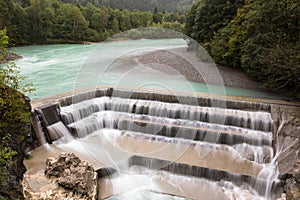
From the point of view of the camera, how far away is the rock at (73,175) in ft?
15.9

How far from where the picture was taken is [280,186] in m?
Answer: 5.50

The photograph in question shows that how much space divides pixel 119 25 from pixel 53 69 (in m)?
23.3

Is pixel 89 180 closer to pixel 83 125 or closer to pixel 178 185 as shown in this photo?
pixel 178 185

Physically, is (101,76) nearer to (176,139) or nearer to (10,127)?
(176,139)

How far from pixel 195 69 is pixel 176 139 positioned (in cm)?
699

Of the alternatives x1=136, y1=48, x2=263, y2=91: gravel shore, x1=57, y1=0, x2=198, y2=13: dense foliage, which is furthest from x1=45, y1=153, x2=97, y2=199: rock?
x1=57, y1=0, x2=198, y2=13: dense foliage

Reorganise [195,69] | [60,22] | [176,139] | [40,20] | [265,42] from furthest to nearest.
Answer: [60,22]
[40,20]
[195,69]
[265,42]
[176,139]

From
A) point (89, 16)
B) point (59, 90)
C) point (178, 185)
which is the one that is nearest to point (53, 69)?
point (59, 90)

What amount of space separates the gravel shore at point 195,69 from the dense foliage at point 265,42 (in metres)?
0.53

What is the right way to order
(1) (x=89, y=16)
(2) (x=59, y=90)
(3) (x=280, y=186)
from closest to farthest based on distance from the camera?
(3) (x=280, y=186) → (2) (x=59, y=90) → (1) (x=89, y=16)

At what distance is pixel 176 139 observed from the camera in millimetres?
7266

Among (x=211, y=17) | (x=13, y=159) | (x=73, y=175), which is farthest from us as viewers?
(x=211, y=17)

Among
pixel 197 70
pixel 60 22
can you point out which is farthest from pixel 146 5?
pixel 197 70

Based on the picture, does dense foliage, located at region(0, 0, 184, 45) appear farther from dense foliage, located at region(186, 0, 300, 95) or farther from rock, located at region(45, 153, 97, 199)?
rock, located at region(45, 153, 97, 199)
